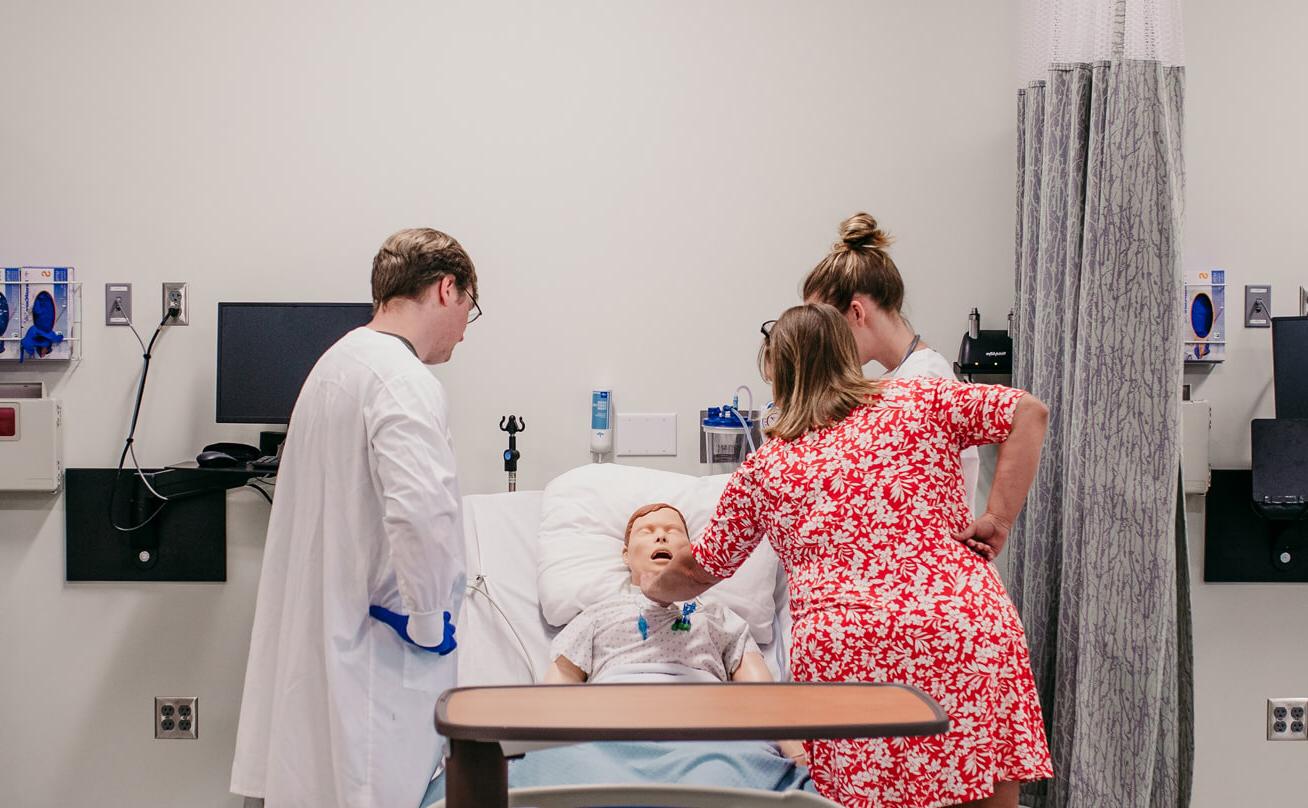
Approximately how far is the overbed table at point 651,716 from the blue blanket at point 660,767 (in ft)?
2.73

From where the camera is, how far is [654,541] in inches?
87.4

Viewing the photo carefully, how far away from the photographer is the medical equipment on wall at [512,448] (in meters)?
2.53

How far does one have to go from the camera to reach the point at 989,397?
1434 millimetres

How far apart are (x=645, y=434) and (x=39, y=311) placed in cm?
173

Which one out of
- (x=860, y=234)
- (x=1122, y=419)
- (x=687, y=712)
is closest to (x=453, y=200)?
(x=860, y=234)

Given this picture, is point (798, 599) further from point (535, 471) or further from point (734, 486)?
A: point (535, 471)

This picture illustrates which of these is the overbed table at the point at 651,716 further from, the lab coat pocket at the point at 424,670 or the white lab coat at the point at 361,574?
the lab coat pocket at the point at 424,670

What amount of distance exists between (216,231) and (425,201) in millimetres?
598

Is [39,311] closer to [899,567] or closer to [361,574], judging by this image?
[361,574]

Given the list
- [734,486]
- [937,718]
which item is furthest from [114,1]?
[937,718]

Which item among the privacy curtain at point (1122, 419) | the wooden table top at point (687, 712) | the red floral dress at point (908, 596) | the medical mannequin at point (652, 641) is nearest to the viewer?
the wooden table top at point (687, 712)

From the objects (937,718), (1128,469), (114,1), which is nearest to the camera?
(937,718)

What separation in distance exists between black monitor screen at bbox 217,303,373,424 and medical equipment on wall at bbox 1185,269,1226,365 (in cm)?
230

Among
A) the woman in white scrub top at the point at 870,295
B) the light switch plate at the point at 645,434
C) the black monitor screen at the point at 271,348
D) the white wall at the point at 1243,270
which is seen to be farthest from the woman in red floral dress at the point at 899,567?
the white wall at the point at 1243,270
